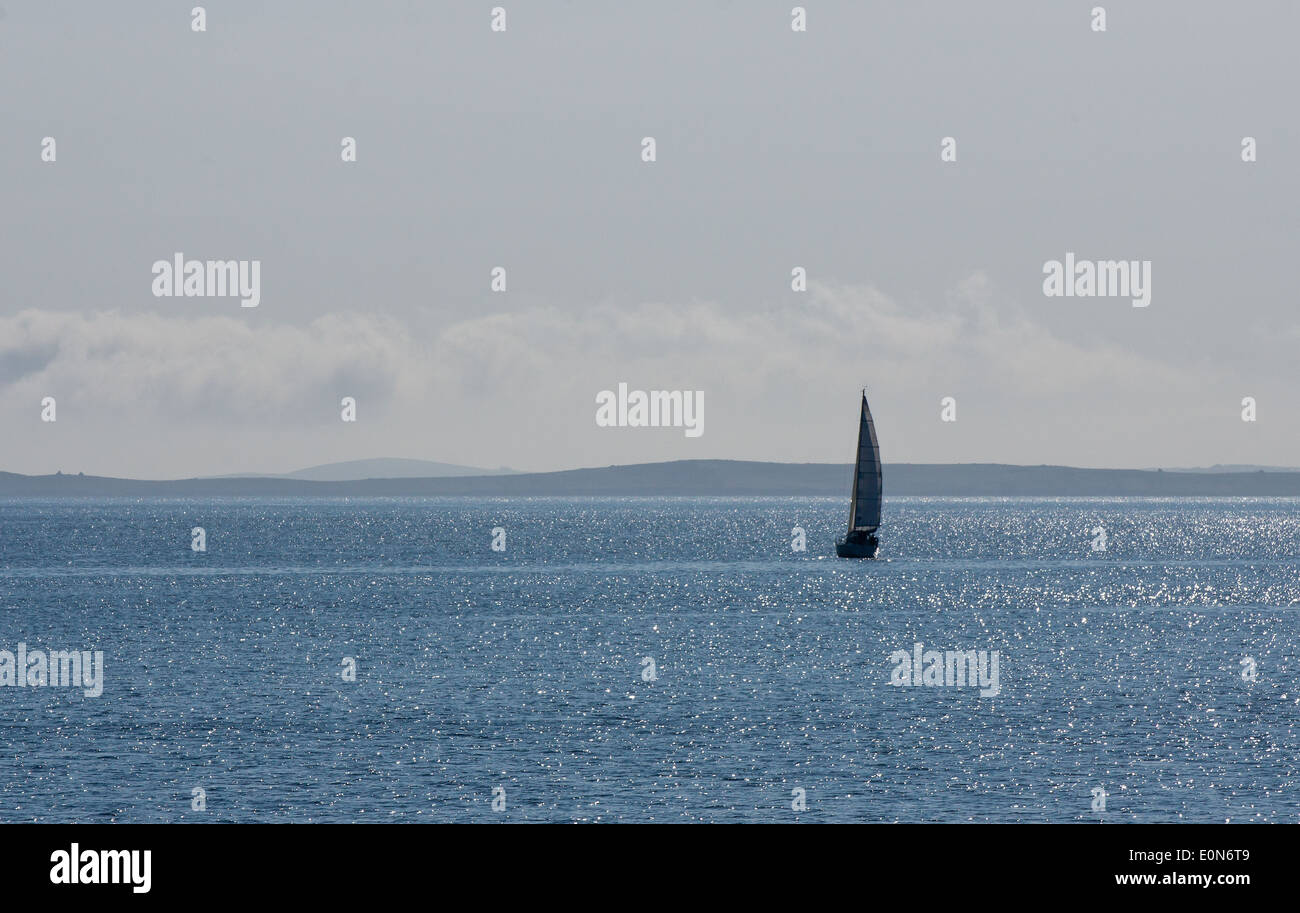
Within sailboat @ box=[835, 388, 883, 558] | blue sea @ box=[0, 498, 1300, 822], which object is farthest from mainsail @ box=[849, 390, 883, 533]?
blue sea @ box=[0, 498, 1300, 822]

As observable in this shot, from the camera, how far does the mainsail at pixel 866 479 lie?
145875 mm

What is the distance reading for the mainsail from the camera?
146 m

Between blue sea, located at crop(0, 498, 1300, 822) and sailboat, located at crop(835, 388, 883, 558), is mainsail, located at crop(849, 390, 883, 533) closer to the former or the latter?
sailboat, located at crop(835, 388, 883, 558)

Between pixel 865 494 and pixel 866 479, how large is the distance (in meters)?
3.37

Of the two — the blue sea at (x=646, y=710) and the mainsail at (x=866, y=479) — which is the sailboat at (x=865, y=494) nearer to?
the mainsail at (x=866, y=479)

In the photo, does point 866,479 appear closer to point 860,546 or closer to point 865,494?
point 865,494

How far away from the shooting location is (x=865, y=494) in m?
154

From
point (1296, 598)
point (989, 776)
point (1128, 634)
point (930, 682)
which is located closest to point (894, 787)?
point (989, 776)

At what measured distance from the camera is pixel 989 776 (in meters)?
51.8

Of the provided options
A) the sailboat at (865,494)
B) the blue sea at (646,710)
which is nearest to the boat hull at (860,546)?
the sailboat at (865,494)
